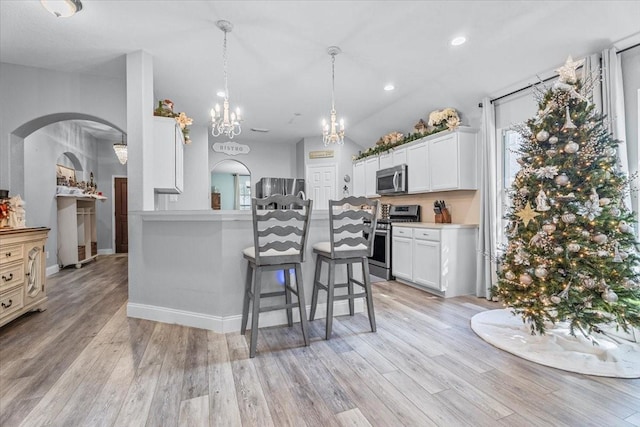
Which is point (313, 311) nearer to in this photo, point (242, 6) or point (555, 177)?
point (555, 177)

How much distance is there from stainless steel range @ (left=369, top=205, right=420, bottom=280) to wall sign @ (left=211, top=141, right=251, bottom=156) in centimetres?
375

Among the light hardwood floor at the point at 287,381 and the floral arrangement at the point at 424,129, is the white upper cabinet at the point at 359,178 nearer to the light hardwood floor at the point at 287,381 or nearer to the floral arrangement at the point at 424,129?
the floral arrangement at the point at 424,129

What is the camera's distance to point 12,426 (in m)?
1.53

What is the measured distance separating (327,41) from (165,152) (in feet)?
6.83

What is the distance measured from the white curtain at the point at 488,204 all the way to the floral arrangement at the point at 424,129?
397mm

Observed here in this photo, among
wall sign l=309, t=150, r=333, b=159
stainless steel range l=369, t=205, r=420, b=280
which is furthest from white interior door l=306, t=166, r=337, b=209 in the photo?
stainless steel range l=369, t=205, r=420, b=280

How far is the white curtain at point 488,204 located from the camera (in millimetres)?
3723

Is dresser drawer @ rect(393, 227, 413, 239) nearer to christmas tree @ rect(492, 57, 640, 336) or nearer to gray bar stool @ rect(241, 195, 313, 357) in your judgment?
christmas tree @ rect(492, 57, 640, 336)

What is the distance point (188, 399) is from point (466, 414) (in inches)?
59.8

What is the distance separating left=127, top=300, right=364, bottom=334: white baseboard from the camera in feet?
9.07

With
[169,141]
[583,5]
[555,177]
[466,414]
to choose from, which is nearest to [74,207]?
[169,141]

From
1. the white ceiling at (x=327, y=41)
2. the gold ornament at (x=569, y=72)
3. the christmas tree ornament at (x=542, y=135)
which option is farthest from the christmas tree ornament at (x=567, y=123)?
the white ceiling at (x=327, y=41)

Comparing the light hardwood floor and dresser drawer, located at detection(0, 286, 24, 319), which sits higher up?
dresser drawer, located at detection(0, 286, 24, 319)

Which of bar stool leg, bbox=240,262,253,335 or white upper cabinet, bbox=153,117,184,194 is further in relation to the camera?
white upper cabinet, bbox=153,117,184,194
